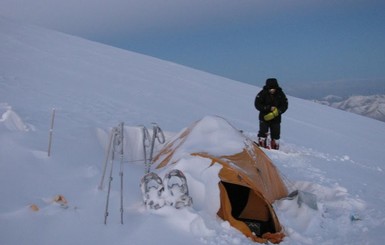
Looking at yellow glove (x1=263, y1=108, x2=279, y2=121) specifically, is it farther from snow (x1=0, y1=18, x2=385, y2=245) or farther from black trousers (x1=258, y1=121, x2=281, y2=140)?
snow (x1=0, y1=18, x2=385, y2=245)

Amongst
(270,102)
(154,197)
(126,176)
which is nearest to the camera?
(154,197)

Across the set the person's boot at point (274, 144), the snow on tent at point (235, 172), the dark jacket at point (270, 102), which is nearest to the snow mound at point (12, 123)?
the snow on tent at point (235, 172)

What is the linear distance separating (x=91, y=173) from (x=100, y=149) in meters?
1.05

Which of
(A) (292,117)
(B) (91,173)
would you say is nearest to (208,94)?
(A) (292,117)

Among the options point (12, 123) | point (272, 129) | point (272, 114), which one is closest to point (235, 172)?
point (12, 123)

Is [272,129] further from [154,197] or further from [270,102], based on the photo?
[154,197]

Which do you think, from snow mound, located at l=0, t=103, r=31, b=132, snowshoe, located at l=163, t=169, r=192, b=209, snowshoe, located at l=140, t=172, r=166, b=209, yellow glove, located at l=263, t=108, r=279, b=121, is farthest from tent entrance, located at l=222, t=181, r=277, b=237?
yellow glove, located at l=263, t=108, r=279, b=121

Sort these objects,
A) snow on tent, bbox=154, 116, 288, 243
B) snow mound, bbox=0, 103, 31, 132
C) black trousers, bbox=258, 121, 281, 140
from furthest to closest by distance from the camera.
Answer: black trousers, bbox=258, 121, 281, 140, snow mound, bbox=0, 103, 31, 132, snow on tent, bbox=154, 116, 288, 243

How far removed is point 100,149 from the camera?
5.34 meters

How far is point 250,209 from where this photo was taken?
4.66 m

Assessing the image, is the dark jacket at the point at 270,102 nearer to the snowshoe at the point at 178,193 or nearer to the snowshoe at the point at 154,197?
the snowshoe at the point at 178,193

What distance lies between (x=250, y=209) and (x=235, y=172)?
740 millimetres

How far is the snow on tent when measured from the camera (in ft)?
13.3

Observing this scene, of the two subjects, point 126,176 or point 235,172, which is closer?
point 235,172
